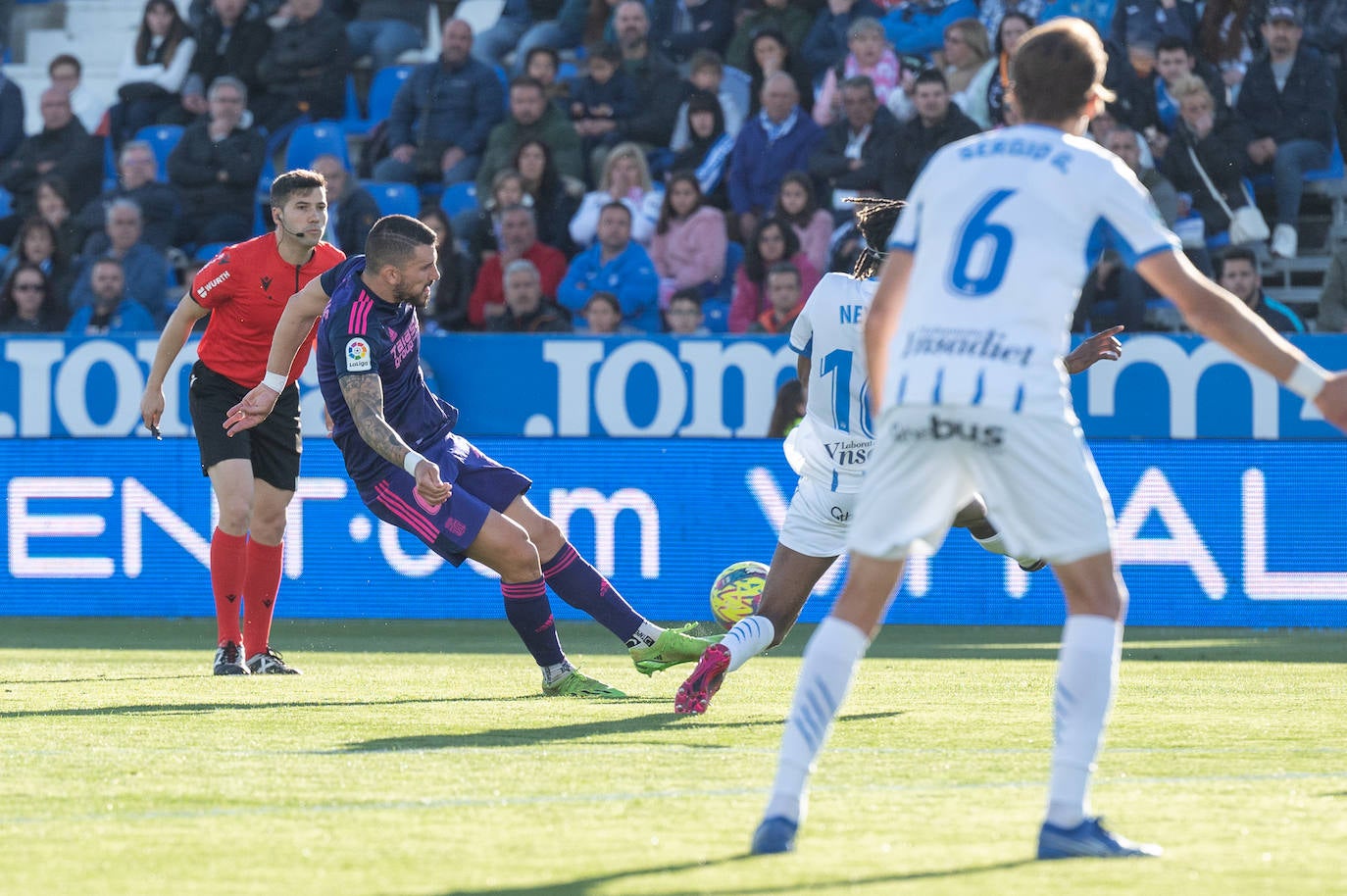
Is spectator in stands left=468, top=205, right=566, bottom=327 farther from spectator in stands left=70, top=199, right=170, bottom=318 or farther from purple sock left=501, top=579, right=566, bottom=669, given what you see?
purple sock left=501, top=579, right=566, bottom=669

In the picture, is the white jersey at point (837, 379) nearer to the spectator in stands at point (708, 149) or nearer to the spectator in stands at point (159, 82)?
the spectator in stands at point (708, 149)

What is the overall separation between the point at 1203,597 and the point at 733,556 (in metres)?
2.87

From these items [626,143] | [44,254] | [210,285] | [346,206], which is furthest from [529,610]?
[44,254]

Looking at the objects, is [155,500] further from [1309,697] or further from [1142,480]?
[1309,697]

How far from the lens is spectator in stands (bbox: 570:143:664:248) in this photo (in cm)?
1578

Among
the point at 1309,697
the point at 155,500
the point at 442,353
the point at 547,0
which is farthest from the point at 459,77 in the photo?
the point at 1309,697

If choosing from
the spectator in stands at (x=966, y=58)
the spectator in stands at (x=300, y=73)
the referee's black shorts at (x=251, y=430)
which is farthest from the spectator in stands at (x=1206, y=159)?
the referee's black shorts at (x=251, y=430)

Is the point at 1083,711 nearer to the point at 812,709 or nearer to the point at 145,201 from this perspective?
the point at 812,709

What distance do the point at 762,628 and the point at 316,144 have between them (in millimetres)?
11278

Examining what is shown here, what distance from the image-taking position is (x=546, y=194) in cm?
1609

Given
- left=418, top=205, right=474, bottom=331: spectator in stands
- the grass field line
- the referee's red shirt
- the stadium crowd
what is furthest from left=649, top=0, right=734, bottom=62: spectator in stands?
the grass field line

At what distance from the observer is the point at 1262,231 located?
14.7 metres

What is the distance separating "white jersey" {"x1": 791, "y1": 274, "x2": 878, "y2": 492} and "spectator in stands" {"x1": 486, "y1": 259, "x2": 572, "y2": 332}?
787 centimetres

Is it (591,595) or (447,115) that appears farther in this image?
(447,115)
